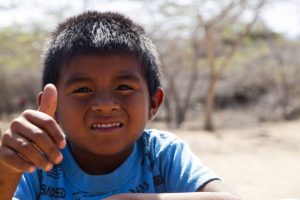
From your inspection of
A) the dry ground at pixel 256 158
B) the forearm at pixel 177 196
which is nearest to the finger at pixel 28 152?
the forearm at pixel 177 196

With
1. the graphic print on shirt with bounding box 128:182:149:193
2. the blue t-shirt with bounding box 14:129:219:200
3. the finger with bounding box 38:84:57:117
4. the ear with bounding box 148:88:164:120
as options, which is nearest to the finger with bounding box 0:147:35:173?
the finger with bounding box 38:84:57:117

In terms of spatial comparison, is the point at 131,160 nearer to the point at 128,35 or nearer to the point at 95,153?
the point at 95,153

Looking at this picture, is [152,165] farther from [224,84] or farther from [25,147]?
[224,84]

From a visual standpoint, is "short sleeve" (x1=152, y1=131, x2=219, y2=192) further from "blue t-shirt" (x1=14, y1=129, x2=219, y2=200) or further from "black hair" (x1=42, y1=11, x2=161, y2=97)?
"black hair" (x1=42, y1=11, x2=161, y2=97)

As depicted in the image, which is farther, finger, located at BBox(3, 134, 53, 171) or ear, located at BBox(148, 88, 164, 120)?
ear, located at BBox(148, 88, 164, 120)

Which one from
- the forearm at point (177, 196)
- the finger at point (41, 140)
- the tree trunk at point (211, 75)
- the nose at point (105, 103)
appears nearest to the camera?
the finger at point (41, 140)

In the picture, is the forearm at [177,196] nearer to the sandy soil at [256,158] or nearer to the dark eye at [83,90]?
the dark eye at [83,90]

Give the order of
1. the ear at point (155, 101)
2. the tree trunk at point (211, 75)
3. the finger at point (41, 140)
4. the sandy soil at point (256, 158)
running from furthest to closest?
the tree trunk at point (211, 75), the sandy soil at point (256, 158), the ear at point (155, 101), the finger at point (41, 140)

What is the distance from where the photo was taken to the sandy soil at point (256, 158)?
18.6 feet

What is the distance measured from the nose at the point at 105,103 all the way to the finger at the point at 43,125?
0.27 metres

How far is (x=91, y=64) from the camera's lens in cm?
119

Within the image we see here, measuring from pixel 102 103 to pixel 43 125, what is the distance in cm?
30

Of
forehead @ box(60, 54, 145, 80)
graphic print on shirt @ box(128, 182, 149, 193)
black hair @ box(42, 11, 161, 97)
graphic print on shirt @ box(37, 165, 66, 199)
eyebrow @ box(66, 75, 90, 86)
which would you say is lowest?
graphic print on shirt @ box(128, 182, 149, 193)

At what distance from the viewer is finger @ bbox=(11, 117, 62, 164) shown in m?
0.83
